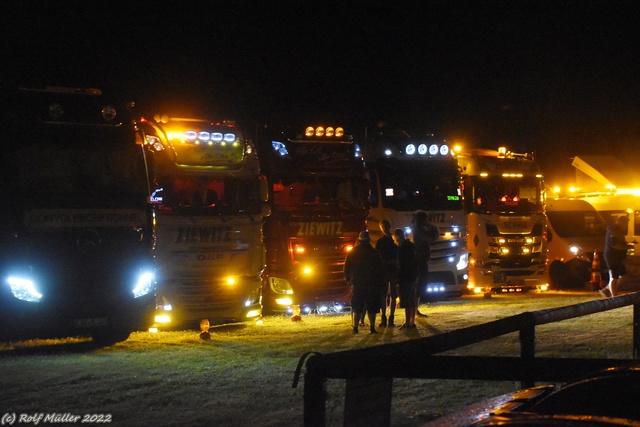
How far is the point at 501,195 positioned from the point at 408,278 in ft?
25.0

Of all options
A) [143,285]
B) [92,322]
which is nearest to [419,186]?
[143,285]

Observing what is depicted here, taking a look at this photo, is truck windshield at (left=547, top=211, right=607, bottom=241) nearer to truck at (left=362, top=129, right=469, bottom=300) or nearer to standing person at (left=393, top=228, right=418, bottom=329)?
truck at (left=362, top=129, right=469, bottom=300)

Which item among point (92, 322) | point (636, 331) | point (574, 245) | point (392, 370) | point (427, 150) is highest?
point (427, 150)

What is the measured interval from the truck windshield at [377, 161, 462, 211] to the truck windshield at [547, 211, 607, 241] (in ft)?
22.4

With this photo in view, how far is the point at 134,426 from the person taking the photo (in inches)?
277

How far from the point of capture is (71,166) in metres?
11.9

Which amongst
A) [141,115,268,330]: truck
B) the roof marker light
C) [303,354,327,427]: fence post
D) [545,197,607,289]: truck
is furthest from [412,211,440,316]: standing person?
[303,354,327,427]: fence post

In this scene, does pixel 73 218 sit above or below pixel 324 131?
below

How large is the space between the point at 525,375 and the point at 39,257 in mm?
9242

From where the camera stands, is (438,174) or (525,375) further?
(438,174)

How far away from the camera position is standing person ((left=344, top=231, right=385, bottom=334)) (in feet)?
42.3

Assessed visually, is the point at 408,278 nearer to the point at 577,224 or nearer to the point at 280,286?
the point at 280,286

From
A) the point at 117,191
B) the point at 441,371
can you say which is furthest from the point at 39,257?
the point at 441,371

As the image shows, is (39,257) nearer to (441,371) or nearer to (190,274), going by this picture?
(190,274)
